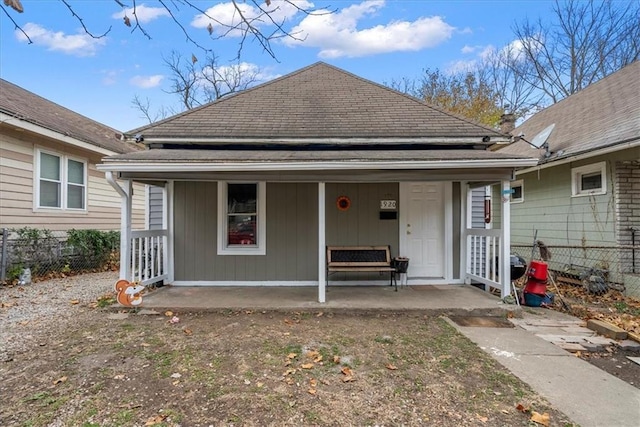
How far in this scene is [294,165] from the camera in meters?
4.87

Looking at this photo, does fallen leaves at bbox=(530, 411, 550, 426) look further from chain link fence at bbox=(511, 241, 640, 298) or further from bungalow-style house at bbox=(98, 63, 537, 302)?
chain link fence at bbox=(511, 241, 640, 298)

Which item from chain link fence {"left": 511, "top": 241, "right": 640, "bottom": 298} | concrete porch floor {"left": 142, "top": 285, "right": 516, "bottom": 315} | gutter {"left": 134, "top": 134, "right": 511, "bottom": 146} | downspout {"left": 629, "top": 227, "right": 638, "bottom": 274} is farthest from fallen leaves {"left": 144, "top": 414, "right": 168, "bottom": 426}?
downspout {"left": 629, "top": 227, "right": 638, "bottom": 274}

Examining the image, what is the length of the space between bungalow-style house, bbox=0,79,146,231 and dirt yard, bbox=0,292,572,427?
390 cm

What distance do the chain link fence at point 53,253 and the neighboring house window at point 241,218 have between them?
4.24 meters

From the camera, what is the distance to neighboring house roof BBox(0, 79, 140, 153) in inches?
283

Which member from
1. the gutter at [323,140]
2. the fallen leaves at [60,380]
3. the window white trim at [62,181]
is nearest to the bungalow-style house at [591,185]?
the gutter at [323,140]

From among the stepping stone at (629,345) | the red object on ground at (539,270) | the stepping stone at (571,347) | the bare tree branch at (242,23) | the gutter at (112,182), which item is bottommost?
the stepping stone at (571,347)

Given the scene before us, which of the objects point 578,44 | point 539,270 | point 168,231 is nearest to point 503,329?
point 539,270

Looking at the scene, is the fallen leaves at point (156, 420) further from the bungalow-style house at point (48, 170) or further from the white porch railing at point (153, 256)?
the bungalow-style house at point (48, 170)

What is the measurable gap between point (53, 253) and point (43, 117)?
3.29m

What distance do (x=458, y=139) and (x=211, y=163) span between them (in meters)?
4.18

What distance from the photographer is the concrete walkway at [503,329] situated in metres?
2.70

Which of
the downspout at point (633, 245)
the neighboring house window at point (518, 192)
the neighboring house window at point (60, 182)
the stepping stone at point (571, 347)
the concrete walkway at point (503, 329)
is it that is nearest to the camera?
the concrete walkway at point (503, 329)

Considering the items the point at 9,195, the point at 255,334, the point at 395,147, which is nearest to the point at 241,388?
the point at 255,334
